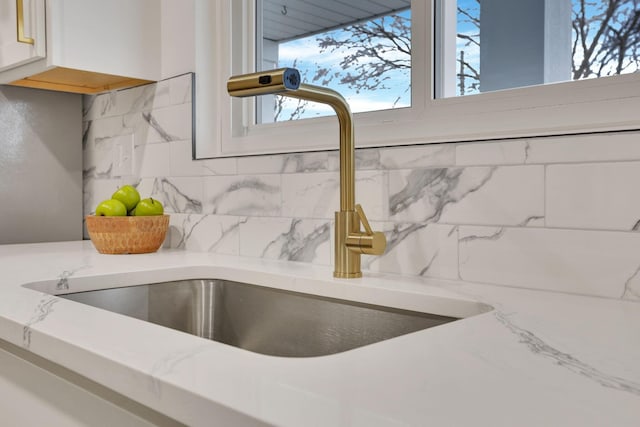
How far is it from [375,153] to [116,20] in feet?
3.33

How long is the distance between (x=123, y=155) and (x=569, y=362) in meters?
1.74

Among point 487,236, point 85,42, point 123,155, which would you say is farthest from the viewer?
point 123,155

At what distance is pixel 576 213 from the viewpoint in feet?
3.13

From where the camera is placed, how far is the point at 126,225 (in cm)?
155

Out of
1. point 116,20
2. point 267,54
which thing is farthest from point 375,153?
point 116,20

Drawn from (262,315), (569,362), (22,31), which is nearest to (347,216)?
(262,315)

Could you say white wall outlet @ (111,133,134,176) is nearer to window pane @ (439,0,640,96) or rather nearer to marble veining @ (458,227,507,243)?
window pane @ (439,0,640,96)

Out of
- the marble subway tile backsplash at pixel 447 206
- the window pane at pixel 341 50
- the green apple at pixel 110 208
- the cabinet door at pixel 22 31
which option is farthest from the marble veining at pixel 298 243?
the cabinet door at pixel 22 31

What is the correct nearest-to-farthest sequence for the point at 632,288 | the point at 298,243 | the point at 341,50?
1. the point at 632,288
2. the point at 298,243
3. the point at 341,50

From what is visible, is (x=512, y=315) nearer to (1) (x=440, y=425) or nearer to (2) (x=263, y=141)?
(1) (x=440, y=425)

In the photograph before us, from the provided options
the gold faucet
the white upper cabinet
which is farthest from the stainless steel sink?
the white upper cabinet

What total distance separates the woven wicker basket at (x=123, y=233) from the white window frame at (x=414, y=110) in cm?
27

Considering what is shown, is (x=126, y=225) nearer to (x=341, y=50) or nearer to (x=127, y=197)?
(x=127, y=197)

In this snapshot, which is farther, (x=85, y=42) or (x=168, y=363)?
(x=85, y=42)
